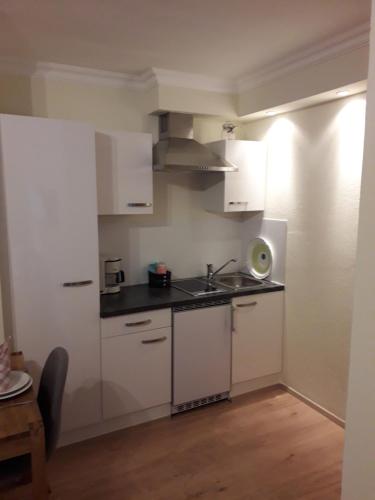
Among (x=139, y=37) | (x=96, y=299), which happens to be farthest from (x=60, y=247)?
(x=139, y=37)

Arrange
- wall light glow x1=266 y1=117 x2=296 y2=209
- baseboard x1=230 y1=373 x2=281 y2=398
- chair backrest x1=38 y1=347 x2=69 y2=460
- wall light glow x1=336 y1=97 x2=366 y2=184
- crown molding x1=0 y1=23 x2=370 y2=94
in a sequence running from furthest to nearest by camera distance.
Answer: baseboard x1=230 y1=373 x2=281 y2=398 < wall light glow x1=266 y1=117 x2=296 y2=209 < wall light glow x1=336 y1=97 x2=366 y2=184 < crown molding x1=0 y1=23 x2=370 y2=94 < chair backrest x1=38 y1=347 x2=69 y2=460

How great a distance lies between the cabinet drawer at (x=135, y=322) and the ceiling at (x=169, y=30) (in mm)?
1717

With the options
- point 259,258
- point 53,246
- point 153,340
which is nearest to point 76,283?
point 53,246

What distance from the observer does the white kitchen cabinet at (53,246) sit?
7.32 feet

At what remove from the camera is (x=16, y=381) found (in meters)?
1.79

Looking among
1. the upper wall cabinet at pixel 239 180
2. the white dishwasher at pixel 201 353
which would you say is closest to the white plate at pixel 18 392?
the white dishwasher at pixel 201 353

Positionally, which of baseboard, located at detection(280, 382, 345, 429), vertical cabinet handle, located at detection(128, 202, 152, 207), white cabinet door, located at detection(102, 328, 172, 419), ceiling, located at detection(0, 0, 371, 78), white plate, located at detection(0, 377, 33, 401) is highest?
ceiling, located at detection(0, 0, 371, 78)

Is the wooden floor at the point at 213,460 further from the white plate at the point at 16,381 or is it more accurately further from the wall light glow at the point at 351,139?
the wall light glow at the point at 351,139

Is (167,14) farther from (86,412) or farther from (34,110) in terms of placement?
(86,412)

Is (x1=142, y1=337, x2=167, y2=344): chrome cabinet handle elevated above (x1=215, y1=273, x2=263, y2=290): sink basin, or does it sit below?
below

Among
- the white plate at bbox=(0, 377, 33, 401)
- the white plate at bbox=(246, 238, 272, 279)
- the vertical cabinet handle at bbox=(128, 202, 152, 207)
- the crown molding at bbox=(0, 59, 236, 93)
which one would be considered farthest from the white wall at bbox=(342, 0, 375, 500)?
the white plate at bbox=(246, 238, 272, 279)

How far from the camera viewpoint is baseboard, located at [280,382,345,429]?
2.81 m

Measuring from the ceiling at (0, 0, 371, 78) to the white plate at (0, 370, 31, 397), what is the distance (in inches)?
69.9

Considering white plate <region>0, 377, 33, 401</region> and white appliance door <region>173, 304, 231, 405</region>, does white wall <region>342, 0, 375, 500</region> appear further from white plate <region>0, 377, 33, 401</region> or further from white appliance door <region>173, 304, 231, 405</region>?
white appliance door <region>173, 304, 231, 405</region>
